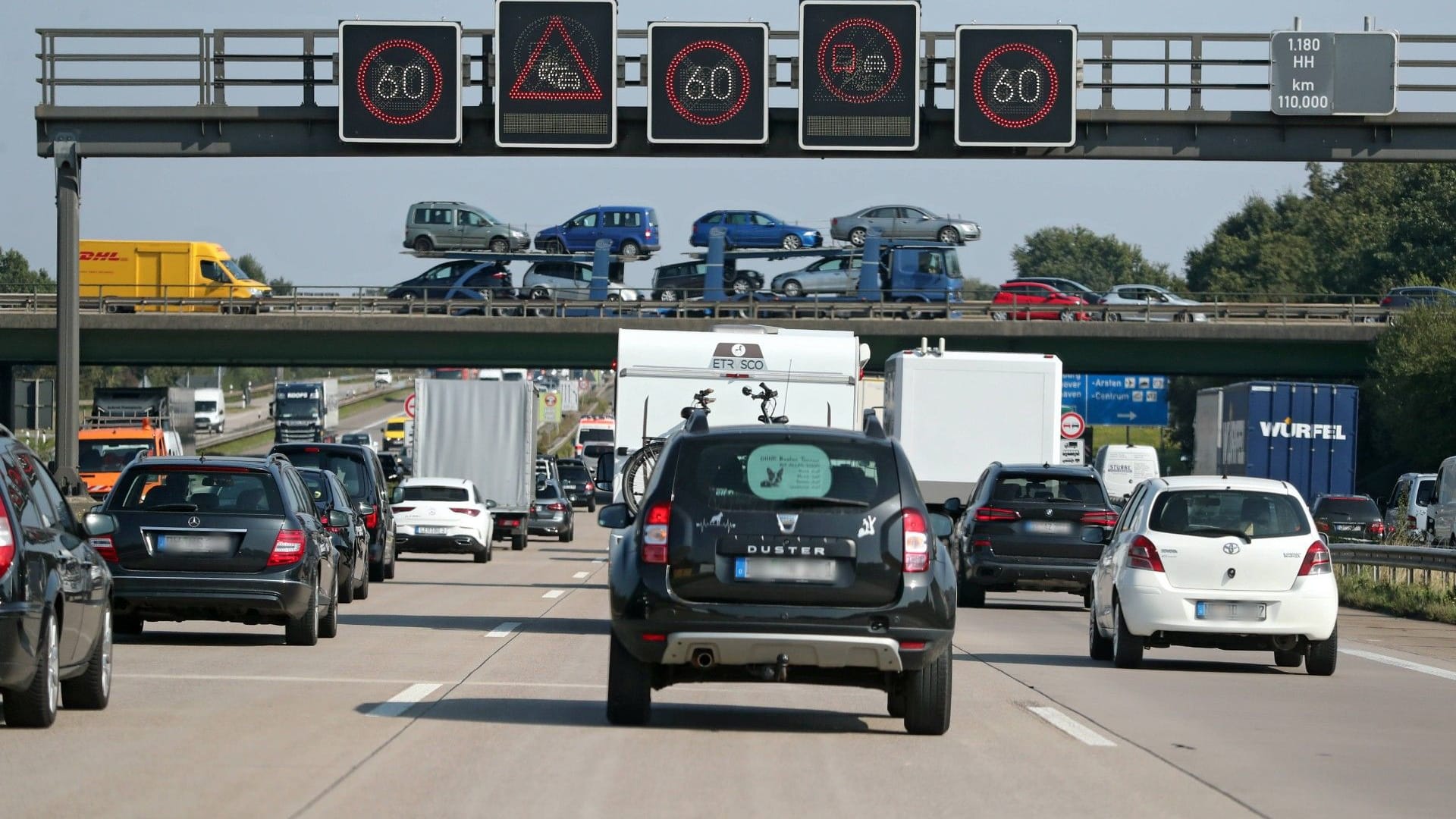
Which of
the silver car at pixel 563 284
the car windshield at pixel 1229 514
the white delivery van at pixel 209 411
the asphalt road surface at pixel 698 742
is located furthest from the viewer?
the white delivery van at pixel 209 411

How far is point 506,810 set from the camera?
855cm

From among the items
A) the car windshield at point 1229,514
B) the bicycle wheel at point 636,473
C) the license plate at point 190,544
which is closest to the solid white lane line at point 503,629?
the bicycle wheel at point 636,473

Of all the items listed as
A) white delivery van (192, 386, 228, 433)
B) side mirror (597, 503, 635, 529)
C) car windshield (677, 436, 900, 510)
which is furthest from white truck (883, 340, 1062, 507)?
white delivery van (192, 386, 228, 433)

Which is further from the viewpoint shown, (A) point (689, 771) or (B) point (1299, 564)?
(B) point (1299, 564)

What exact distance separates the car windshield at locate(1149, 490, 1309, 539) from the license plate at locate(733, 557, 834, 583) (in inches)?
251

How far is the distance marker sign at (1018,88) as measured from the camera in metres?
27.5

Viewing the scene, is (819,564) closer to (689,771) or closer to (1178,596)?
(689,771)

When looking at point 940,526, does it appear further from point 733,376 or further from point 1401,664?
point 733,376

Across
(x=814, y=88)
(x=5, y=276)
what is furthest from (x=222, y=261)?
(x=5, y=276)

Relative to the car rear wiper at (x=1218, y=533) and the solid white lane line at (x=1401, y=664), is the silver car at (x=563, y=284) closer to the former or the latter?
the solid white lane line at (x=1401, y=664)

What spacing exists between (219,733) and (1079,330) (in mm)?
50251

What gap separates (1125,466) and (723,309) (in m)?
13.0

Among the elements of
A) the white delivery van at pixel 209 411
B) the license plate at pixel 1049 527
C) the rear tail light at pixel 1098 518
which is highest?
the rear tail light at pixel 1098 518

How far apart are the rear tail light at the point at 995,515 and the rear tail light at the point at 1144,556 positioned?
26.5 ft
